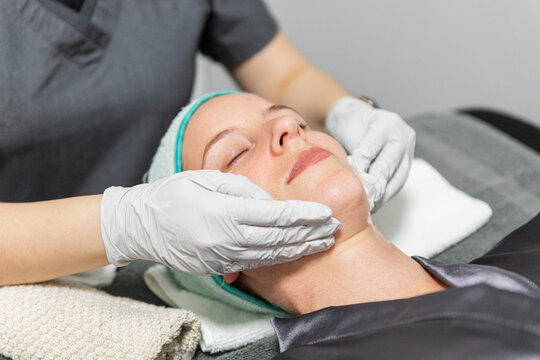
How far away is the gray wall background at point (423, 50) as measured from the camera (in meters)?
2.14

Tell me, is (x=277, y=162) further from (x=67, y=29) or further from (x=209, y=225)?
(x=67, y=29)

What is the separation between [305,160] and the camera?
99 centimetres

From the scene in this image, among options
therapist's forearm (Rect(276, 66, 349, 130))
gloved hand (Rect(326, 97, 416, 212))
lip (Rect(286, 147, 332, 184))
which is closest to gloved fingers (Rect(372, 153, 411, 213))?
gloved hand (Rect(326, 97, 416, 212))

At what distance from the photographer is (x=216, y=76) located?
294 cm

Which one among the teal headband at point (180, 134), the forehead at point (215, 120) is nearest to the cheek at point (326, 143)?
the forehead at point (215, 120)

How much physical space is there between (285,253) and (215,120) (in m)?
0.37

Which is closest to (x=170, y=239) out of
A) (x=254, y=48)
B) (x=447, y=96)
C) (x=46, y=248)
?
(x=46, y=248)

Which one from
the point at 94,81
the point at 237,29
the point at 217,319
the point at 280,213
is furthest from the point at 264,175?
the point at 237,29

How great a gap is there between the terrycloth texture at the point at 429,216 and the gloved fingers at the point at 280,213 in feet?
1.58

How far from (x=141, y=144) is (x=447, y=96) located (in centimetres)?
163

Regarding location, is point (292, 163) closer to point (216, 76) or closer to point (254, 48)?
point (254, 48)

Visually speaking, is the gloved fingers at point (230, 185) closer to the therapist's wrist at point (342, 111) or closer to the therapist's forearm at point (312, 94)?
the therapist's wrist at point (342, 111)

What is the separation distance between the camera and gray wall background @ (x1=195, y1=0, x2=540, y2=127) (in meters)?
2.14

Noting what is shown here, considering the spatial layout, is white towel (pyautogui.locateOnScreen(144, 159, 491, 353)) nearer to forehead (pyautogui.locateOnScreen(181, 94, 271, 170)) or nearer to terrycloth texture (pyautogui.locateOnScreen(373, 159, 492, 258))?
terrycloth texture (pyautogui.locateOnScreen(373, 159, 492, 258))
